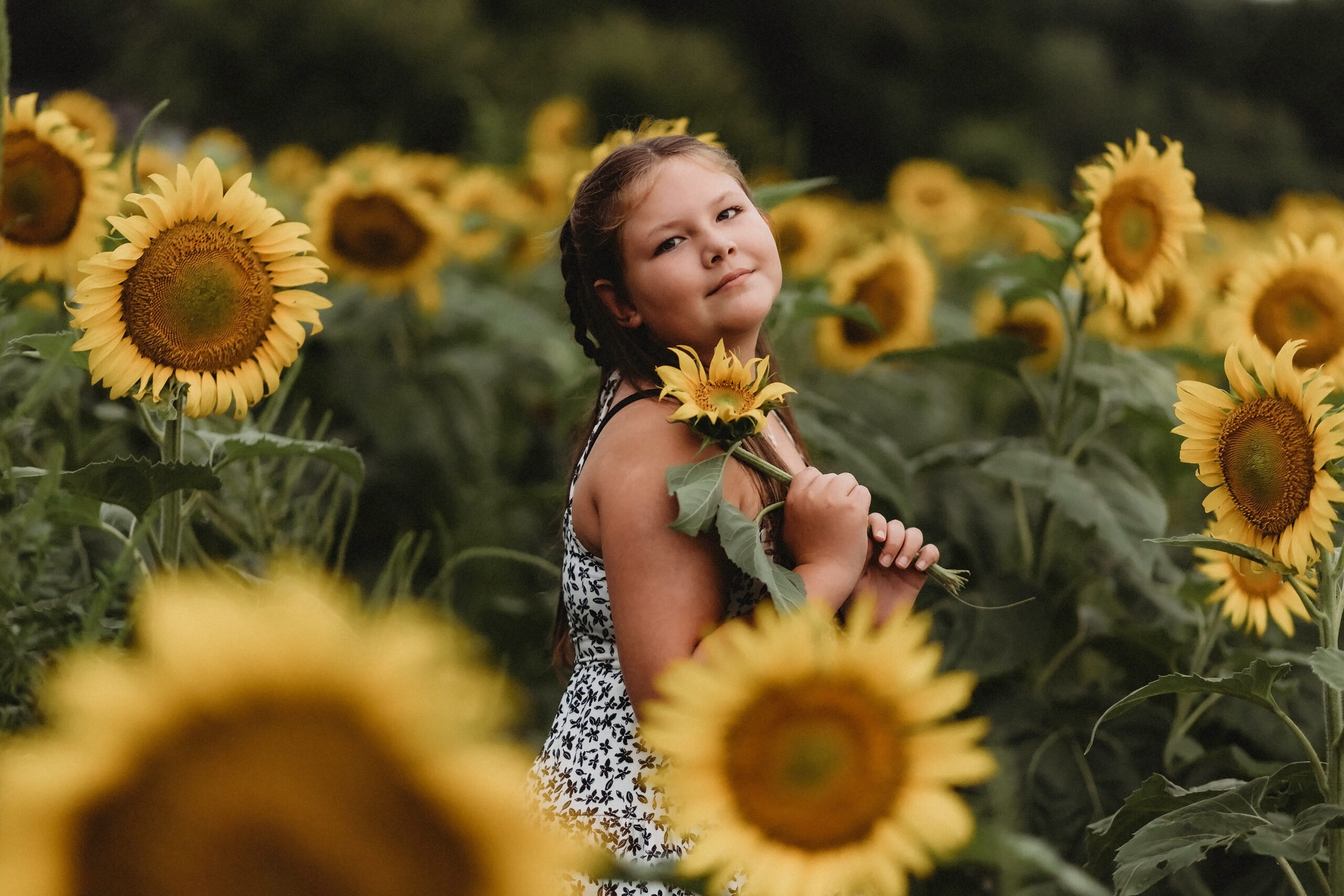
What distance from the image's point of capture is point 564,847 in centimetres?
45

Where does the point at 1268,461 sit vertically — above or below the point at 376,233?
below

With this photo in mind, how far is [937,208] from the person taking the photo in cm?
420

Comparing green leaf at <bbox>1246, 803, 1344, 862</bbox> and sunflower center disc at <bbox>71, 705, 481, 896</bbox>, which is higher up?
green leaf at <bbox>1246, 803, 1344, 862</bbox>

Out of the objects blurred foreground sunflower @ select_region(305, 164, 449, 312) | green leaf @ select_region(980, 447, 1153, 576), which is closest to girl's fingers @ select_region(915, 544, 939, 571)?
green leaf @ select_region(980, 447, 1153, 576)

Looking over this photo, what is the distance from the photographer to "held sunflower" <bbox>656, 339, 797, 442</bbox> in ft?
3.41

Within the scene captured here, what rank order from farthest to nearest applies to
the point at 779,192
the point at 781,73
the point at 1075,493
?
the point at 781,73 → the point at 779,192 → the point at 1075,493

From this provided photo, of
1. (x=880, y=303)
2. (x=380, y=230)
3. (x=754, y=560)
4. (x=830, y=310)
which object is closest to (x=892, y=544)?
(x=754, y=560)

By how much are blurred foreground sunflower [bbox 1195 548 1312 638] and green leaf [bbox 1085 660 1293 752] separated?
256 mm

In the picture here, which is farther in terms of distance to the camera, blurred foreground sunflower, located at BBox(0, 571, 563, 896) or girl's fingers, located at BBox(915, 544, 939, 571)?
girl's fingers, located at BBox(915, 544, 939, 571)

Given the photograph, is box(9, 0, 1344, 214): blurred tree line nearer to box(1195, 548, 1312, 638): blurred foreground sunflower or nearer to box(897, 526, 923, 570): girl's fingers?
box(1195, 548, 1312, 638): blurred foreground sunflower

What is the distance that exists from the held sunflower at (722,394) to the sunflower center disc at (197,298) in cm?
40

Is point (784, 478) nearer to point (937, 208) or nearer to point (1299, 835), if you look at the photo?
point (1299, 835)

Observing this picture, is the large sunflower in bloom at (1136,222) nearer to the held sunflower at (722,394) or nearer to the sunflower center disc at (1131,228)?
the sunflower center disc at (1131,228)

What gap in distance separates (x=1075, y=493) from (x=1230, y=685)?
610 mm
